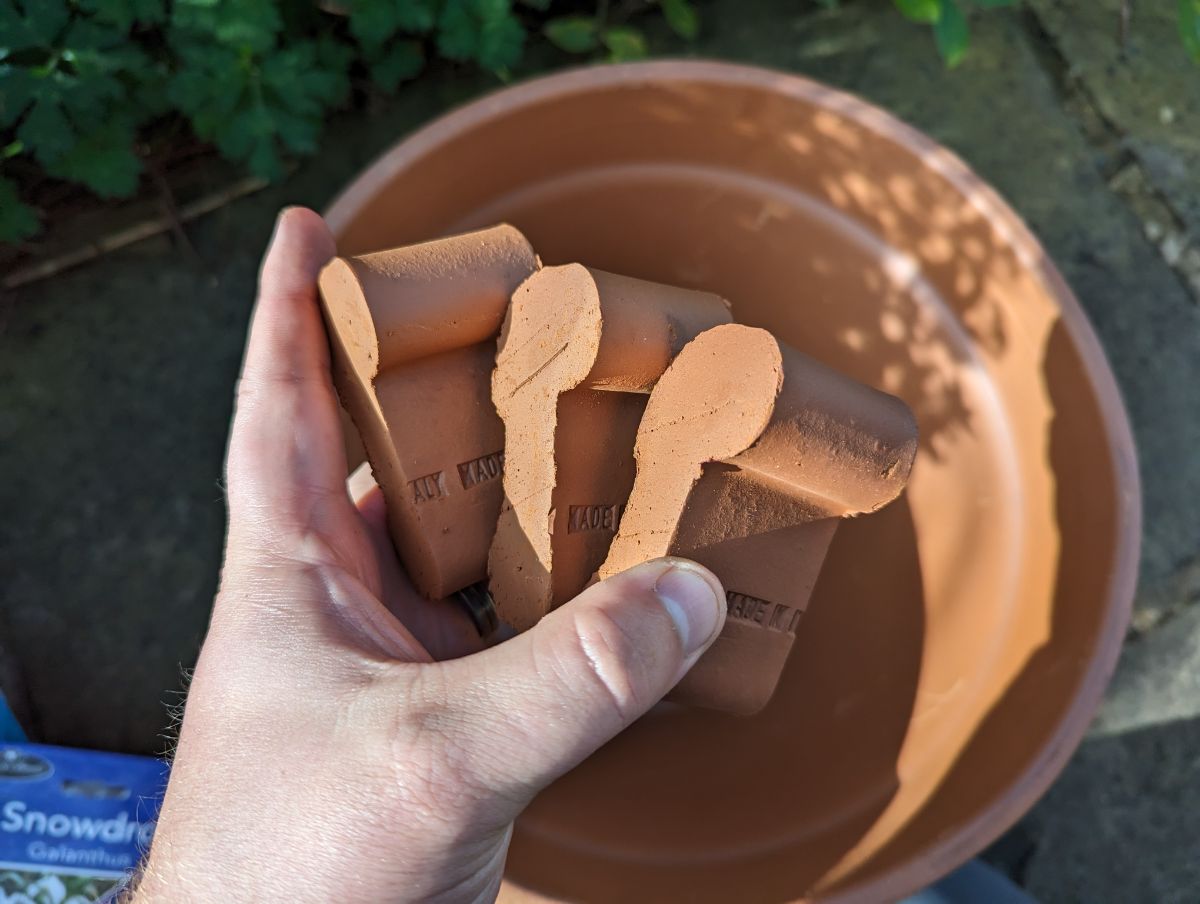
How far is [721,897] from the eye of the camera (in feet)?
5.82

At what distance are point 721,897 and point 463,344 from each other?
3.80 feet

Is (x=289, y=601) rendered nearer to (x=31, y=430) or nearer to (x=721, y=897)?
(x=721, y=897)

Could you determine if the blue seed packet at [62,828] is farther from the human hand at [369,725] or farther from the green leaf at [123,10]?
the green leaf at [123,10]

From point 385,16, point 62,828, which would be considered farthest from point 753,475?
point 62,828

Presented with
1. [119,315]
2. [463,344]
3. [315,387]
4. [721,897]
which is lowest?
[721,897]

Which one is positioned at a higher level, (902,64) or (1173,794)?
(902,64)

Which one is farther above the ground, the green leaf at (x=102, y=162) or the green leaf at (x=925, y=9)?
the green leaf at (x=925, y=9)

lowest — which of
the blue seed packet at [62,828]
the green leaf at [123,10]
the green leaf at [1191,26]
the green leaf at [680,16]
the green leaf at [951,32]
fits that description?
the blue seed packet at [62,828]

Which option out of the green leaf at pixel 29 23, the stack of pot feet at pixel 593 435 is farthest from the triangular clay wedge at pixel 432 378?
the green leaf at pixel 29 23

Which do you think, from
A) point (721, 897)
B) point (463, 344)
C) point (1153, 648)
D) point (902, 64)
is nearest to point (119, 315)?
point (463, 344)

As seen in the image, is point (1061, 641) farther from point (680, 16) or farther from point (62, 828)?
point (62, 828)

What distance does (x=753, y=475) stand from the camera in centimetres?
150

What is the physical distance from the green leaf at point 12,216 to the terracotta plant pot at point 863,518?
0.85 metres

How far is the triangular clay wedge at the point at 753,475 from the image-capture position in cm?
141
